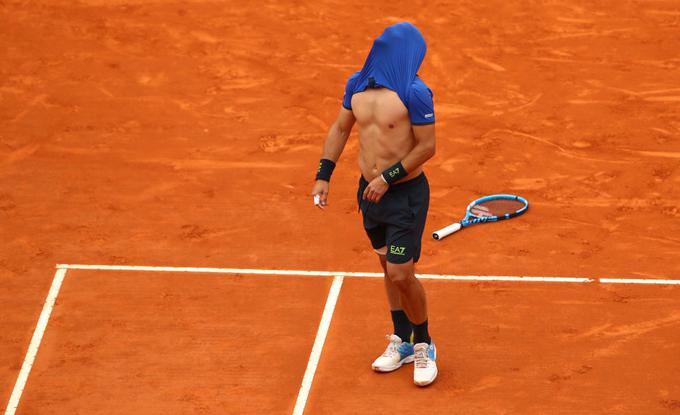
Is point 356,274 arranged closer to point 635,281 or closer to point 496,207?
point 496,207

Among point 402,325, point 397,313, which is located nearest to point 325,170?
point 397,313

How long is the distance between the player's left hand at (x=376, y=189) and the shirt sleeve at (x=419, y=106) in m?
0.45

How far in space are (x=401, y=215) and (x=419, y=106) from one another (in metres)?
0.78

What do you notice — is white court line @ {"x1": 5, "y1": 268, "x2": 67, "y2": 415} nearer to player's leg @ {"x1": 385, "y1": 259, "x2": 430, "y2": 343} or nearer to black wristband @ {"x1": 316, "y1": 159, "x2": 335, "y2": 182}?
black wristband @ {"x1": 316, "y1": 159, "x2": 335, "y2": 182}

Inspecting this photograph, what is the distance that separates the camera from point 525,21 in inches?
595

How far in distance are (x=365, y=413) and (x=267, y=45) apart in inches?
296

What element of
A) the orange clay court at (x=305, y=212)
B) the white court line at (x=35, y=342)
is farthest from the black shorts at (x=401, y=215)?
the white court line at (x=35, y=342)

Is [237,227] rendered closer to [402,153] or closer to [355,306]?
[355,306]

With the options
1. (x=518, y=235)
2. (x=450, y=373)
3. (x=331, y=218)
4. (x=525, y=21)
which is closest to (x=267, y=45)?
(x=525, y=21)

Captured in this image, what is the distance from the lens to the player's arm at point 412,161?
304 inches

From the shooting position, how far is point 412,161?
773 cm

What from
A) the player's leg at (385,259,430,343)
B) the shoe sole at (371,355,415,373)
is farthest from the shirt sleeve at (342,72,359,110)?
the shoe sole at (371,355,415,373)

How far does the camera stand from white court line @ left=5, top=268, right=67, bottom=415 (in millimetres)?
8547

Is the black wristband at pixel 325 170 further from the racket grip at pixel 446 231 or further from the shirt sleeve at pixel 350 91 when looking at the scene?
the racket grip at pixel 446 231
